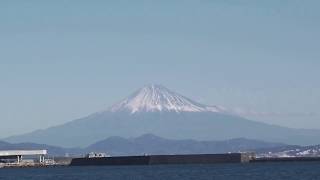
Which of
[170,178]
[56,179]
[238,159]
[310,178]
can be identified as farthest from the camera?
[238,159]

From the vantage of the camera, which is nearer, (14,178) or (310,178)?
(310,178)

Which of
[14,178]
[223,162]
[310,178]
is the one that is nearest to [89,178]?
[14,178]

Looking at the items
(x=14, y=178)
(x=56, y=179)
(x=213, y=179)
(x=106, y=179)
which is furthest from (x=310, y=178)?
(x=14, y=178)

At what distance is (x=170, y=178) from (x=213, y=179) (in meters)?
6.10

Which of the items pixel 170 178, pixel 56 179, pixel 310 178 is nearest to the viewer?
pixel 310 178

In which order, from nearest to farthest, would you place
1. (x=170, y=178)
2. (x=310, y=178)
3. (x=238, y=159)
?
(x=310, y=178) < (x=170, y=178) < (x=238, y=159)

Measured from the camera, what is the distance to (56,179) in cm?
12912

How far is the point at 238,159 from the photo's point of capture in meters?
200

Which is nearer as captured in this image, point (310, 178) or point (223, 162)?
point (310, 178)

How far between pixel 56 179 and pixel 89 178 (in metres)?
4.08

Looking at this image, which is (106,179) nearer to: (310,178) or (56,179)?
(56,179)

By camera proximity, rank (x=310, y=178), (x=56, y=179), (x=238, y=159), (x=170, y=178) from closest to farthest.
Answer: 1. (x=310, y=178)
2. (x=170, y=178)
3. (x=56, y=179)
4. (x=238, y=159)

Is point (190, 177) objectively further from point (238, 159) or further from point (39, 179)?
point (238, 159)

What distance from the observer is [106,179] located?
125 meters
